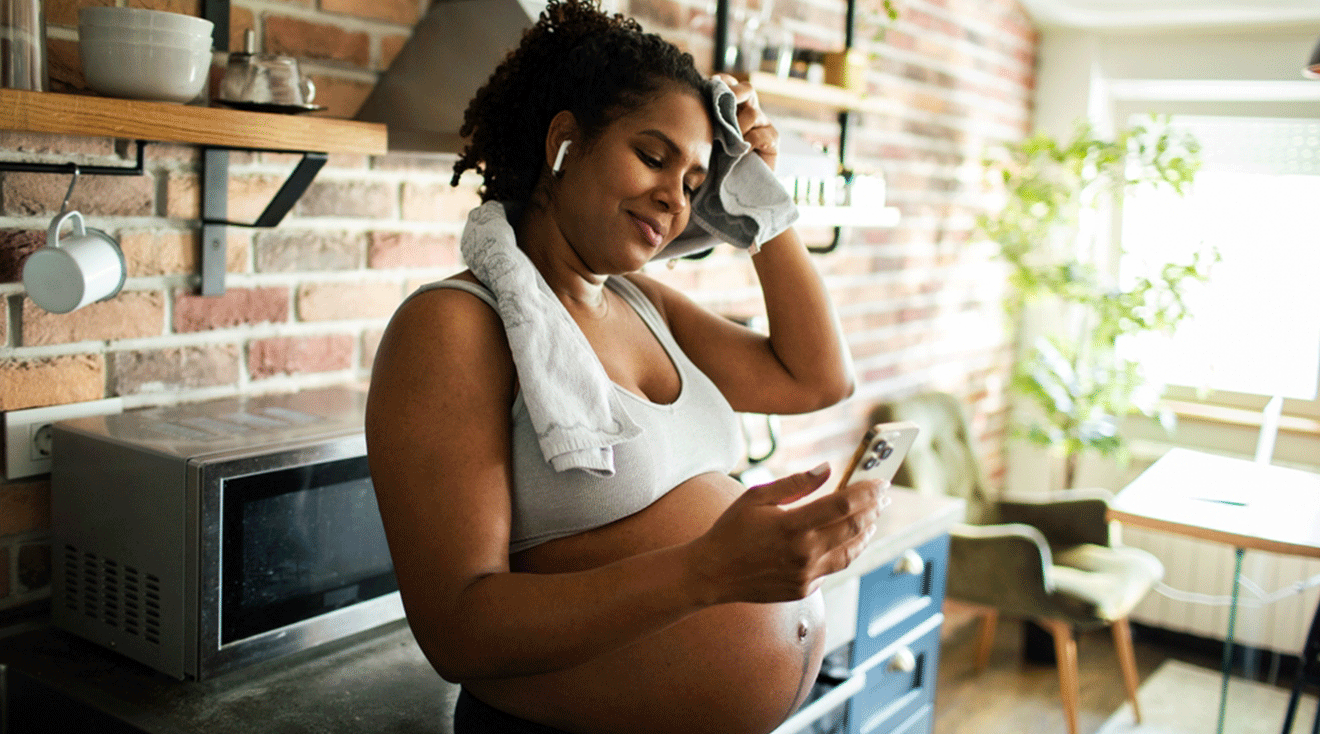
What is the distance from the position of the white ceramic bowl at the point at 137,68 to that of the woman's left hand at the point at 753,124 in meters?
0.62

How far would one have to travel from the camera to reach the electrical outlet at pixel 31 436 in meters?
1.34

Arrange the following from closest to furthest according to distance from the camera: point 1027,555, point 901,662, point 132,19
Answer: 1. point 132,19
2. point 901,662
3. point 1027,555

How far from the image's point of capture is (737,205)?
138 cm

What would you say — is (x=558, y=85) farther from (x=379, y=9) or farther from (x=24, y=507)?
(x=24, y=507)

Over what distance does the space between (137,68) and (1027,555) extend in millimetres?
2601

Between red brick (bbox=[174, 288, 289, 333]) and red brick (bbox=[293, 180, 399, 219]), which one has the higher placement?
red brick (bbox=[293, 180, 399, 219])

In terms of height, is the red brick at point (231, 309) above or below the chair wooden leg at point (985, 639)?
above

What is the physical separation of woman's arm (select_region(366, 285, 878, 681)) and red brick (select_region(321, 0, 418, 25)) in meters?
0.80

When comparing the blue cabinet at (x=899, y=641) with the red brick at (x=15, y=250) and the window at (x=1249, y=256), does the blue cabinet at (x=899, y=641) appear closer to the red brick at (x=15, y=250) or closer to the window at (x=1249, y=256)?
the red brick at (x=15, y=250)

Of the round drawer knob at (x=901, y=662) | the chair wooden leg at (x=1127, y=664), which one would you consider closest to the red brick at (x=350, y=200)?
the round drawer knob at (x=901, y=662)

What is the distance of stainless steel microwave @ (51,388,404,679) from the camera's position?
1243 millimetres

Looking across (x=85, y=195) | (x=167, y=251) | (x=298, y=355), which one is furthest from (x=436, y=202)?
(x=85, y=195)

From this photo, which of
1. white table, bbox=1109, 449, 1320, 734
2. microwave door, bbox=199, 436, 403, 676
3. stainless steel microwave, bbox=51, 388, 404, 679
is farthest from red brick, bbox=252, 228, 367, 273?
white table, bbox=1109, 449, 1320, 734

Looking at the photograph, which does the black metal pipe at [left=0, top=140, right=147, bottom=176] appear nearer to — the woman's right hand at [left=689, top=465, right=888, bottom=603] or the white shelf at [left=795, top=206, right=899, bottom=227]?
the woman's right hand at [left=689, top=465, right=888, bottom=603]
